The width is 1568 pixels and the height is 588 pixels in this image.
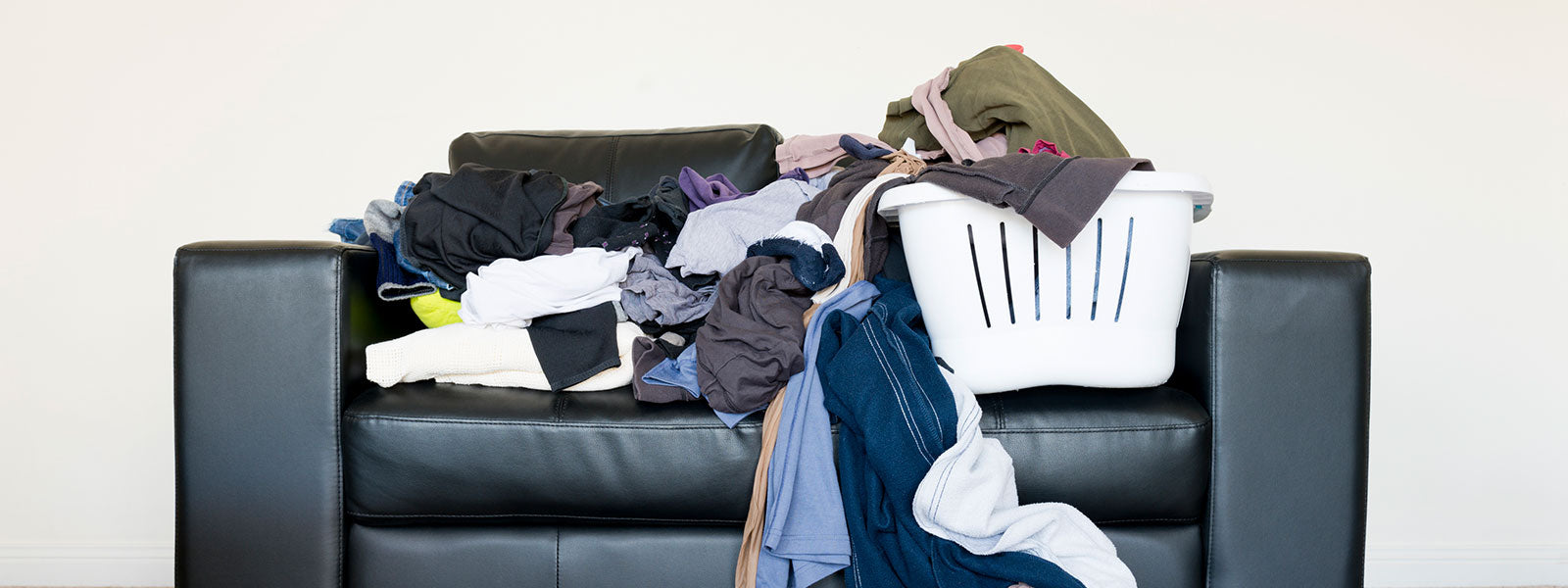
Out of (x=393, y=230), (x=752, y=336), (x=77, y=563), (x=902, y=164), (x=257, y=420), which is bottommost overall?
(x=77, y=563)

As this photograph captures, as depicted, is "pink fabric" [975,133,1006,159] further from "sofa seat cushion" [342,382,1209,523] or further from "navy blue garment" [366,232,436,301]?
"navy blue garment" [366,232,436,301]

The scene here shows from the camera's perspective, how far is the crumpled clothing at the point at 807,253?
43.5 inches

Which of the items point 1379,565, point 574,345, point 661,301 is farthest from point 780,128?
point 1379,565

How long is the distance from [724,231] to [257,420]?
613 mm

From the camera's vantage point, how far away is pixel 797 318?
1.12 meters

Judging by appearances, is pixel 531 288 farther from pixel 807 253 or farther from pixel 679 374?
pixel 807 253

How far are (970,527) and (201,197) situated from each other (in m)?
1.73

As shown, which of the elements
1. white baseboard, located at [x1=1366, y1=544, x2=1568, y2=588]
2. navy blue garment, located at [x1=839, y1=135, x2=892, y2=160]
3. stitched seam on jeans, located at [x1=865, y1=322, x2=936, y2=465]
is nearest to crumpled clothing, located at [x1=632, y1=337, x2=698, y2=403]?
stitched seam on jeans, located at [x1=865, y1=322, x2=936, y2=465]

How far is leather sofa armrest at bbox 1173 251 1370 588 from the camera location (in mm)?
1067

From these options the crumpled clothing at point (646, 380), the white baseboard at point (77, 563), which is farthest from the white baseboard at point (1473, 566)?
the white baseboard at point (77, 563)

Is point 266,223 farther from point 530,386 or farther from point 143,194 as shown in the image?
point 530,386

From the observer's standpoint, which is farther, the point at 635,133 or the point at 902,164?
the point at 635,133

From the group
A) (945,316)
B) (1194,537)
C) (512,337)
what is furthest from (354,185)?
(1194,537)

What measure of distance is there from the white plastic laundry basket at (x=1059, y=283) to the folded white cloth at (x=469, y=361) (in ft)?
1.38
